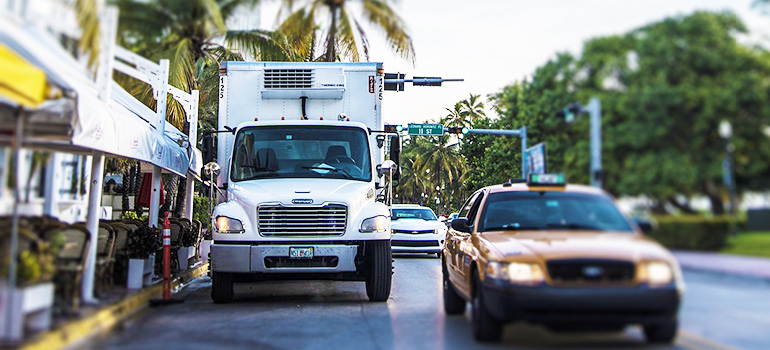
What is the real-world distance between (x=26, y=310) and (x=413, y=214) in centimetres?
1612

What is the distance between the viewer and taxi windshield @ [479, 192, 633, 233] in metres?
7.29

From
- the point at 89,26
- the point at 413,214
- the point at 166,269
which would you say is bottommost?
the point at 166,269

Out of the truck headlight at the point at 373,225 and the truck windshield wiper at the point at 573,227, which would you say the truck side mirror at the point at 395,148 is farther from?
the truck windshield wiper at the point at 573,227

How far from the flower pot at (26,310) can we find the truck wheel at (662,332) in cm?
541

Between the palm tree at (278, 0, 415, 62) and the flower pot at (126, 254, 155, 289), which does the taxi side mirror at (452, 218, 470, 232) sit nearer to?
the flower pot at (126, 254, 155, 289)

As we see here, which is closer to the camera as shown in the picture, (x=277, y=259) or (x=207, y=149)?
(x=277, y=259)

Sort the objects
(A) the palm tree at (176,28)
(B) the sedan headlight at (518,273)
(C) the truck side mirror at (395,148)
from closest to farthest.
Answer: (B) the sedan headlight at (518,273), (A) the palm tree at (176,28), (C) the truck side mirror at (395,148)

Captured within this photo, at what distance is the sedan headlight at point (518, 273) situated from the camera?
6.81 m

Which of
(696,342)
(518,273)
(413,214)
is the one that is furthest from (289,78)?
(413,214)

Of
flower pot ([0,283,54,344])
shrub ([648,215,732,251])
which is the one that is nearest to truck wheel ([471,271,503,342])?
shrub ([648,215,732,251])

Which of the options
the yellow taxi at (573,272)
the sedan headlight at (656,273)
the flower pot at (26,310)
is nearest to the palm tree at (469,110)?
the yellow taxi at (573,272)

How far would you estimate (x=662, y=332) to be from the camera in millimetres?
6633

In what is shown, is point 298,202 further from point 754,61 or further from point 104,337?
point 754,61

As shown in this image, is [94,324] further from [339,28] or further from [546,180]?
[339,28]
